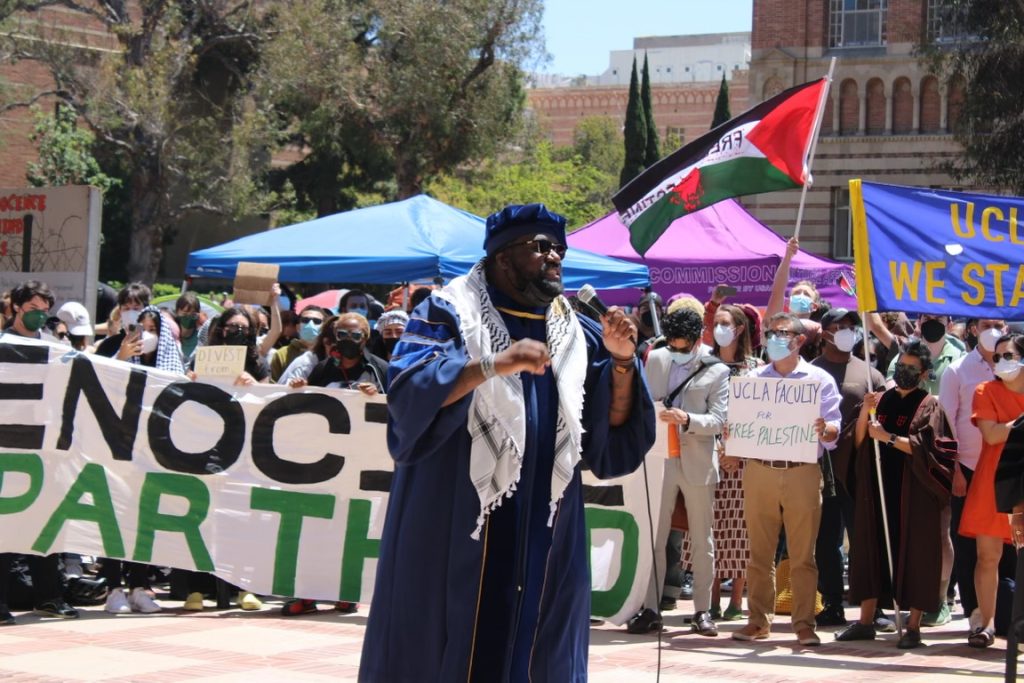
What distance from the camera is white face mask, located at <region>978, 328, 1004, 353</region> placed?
28.4 ft

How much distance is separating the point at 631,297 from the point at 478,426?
12.1 m

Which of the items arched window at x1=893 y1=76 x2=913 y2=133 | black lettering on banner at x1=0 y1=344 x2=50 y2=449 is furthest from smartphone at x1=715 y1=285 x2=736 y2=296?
arched window at x1=893 y1=76 x2=913 y2=133

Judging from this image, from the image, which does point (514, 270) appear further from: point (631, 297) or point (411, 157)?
point (411, 157)

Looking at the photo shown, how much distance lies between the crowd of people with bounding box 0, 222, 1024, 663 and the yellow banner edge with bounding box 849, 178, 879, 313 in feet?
1.17

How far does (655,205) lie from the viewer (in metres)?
9.97

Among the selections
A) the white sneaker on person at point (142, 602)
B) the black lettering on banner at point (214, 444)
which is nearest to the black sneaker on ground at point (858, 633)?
the black lettering on banner at point (214, 444)

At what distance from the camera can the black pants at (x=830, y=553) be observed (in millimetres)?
9445

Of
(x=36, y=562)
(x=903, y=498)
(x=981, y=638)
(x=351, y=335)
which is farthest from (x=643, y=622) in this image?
(x=36, y=562)

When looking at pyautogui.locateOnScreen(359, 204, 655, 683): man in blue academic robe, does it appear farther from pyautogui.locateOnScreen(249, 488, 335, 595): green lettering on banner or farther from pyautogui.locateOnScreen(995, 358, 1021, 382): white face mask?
pyautogui.locateOnScreen(249, 488, 335, 595): green lettering on banner

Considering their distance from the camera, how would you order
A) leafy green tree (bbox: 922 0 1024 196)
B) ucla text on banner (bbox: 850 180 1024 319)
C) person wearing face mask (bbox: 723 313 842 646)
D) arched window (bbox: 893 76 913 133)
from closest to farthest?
ucla text on banner (bbox: 850 180 1024 319)
person wearing face mask (bbox: 723 313 842 646)
leafy green tree (bbox: 922 0 1024 196)
arched window (bbox: 893 76 913 133)

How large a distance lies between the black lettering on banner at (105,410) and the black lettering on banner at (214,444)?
0.43 ft

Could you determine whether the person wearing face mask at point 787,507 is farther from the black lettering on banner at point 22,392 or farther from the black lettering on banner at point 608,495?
the black lettering on banner at point 22,392

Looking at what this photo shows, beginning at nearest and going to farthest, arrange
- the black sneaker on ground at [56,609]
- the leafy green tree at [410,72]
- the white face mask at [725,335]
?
the black sneaker on ground at [56,609] → the white face mask at [725,335] → the leafy green tree at [410,72]

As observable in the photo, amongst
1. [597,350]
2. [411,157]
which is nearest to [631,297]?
[597,350]
